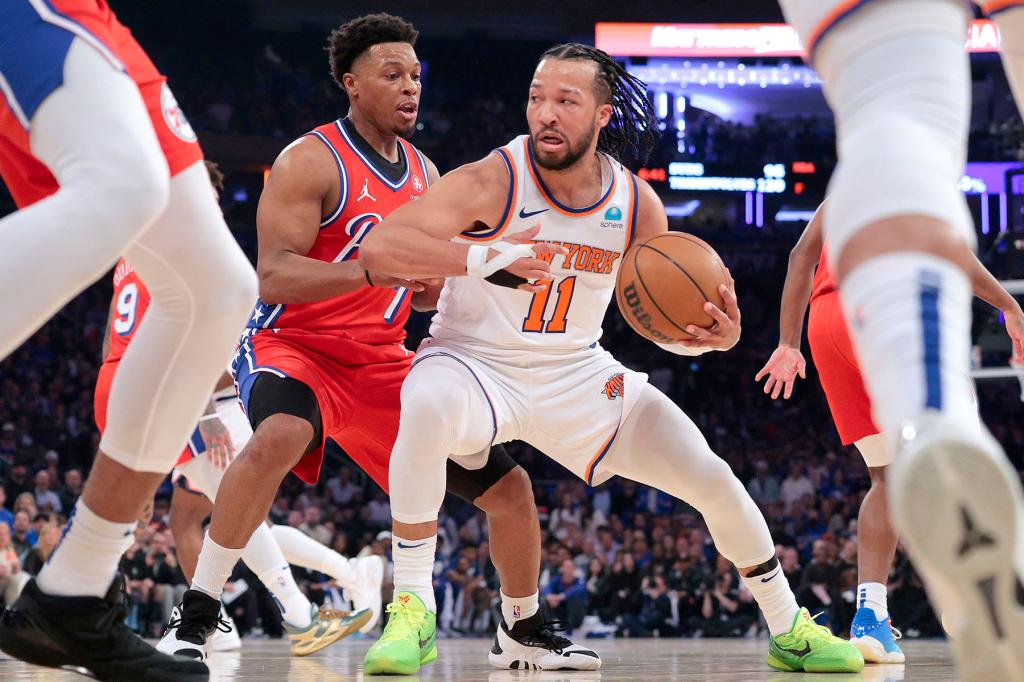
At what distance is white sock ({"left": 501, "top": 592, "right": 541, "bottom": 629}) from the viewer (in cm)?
436

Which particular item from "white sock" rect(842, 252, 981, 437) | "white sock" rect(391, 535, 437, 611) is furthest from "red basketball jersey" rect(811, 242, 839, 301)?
"white sock" rect(842, 252, 981, 437)

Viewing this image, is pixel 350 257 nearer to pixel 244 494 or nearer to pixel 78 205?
pixel 244 494

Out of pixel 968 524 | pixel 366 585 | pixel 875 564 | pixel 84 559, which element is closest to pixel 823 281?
pixel 875 564

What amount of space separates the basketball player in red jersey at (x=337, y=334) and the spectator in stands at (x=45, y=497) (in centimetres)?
947

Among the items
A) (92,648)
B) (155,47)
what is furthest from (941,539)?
(155,47)

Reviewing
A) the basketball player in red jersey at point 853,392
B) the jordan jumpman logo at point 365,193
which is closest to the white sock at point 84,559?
the jordan jumpman logo at point 365,193

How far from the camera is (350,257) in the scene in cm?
474

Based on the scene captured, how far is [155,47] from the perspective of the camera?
75.8 ft

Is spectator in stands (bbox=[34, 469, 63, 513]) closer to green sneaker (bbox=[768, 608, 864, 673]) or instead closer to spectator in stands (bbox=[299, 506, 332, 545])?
spectator in stands (bbox=[299, 506, 332, 545])

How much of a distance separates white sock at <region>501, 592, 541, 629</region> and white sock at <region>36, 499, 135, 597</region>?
80.6 inches

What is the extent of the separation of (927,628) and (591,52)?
10006 millimetres

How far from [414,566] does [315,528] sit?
9.73 m

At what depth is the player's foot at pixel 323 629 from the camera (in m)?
5.50

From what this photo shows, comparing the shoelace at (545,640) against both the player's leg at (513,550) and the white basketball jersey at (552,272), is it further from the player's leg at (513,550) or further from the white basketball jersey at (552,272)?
the white basketball jersey at (552,272)
